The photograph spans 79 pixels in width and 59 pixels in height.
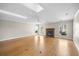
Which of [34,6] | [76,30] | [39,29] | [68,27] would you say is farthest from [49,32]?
[34,6]

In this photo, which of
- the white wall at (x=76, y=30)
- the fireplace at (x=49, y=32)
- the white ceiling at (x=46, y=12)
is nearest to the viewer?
the white ceiling at (x=46, y=12)

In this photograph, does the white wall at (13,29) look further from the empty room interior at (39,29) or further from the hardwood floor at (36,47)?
the hardwood floor at (36,47)

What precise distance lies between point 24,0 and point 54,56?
1608mm

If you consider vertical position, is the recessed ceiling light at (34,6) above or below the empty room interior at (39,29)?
above

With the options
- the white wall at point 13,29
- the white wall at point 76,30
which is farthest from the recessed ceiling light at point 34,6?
the white wall at point 76,30

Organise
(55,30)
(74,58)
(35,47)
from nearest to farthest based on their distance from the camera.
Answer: (74,58) < (35,47) < (55,30)

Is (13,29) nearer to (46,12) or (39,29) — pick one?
(39,29)

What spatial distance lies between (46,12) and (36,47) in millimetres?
963

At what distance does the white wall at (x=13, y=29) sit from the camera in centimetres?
204

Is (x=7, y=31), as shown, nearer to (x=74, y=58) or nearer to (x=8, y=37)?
(x=8, y=37)

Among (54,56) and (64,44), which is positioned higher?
(64,44)

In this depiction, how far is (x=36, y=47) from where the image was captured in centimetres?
214

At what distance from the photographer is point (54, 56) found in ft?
6.80

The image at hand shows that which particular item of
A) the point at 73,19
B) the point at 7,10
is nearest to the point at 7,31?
the point at 7,10
